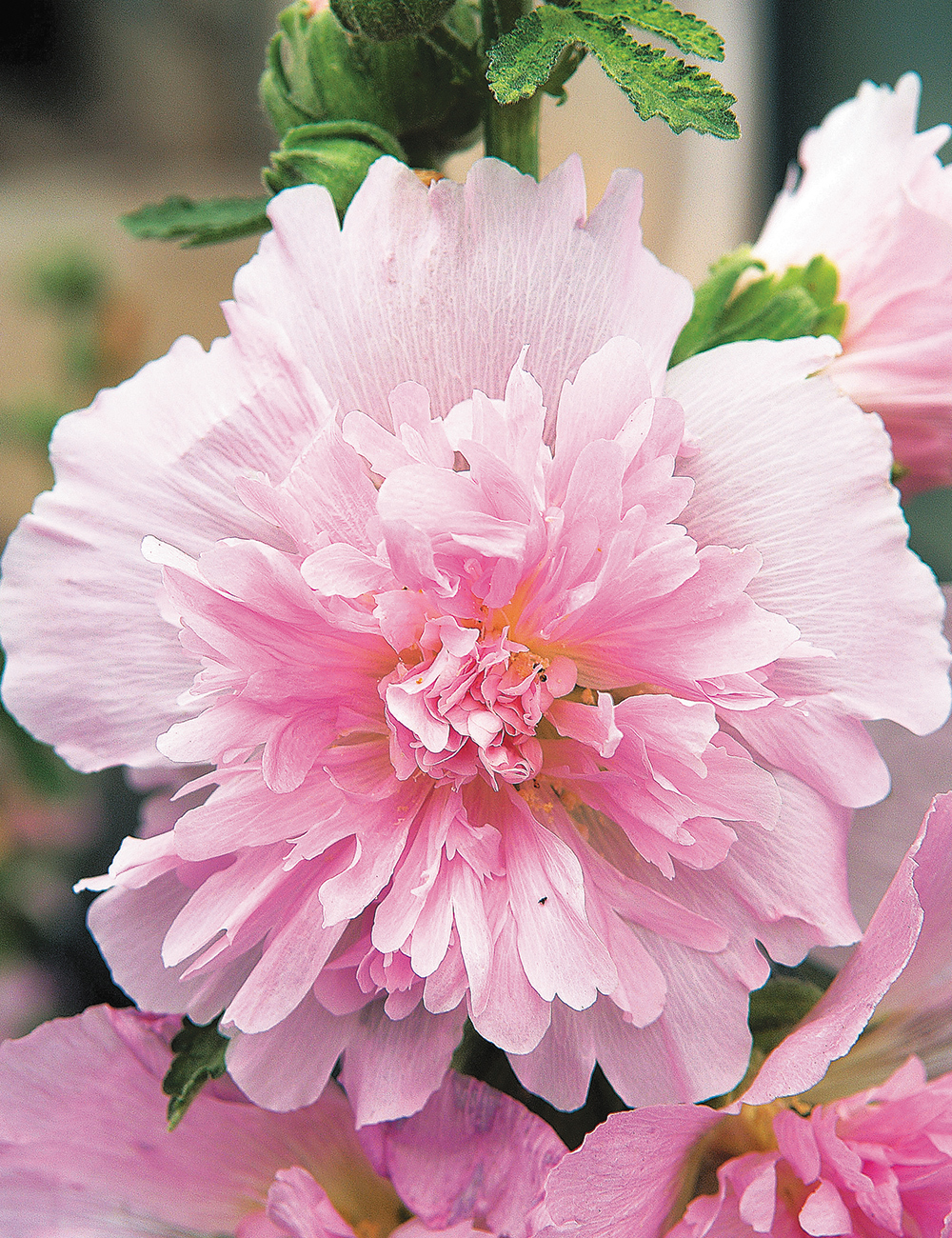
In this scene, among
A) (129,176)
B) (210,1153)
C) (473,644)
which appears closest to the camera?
(473,644)

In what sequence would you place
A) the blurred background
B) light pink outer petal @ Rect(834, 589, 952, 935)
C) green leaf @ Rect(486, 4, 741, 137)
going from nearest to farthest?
green leaf @ Rect(486, 4, 741, 137)
light pink outer petal @ Rect(834, 589, 952, 935)
the blurred background

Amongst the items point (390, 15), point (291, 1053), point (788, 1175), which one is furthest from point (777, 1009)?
point (390, 15)

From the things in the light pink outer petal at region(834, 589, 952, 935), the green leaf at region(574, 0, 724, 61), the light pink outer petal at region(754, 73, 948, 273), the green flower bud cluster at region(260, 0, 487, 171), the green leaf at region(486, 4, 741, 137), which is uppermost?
the green leaf at region(574, 0, 724, 61)

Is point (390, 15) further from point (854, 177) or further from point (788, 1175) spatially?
point (788, 1175)

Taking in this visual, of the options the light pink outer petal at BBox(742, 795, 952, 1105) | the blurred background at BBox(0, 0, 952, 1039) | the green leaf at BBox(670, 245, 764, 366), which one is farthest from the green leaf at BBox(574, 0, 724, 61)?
the blurred background at BBox(0, 0, 952, 1039)

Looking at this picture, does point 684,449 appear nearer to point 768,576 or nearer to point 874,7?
point 768,576

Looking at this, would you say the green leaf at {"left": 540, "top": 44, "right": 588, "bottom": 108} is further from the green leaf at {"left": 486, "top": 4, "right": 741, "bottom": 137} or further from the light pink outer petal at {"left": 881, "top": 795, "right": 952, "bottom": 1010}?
the light pink outer petal at {"left": 881, "top": 795, "right": 952, "bottom": 1010}

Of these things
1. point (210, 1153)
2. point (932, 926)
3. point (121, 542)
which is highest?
point (121, 542)
